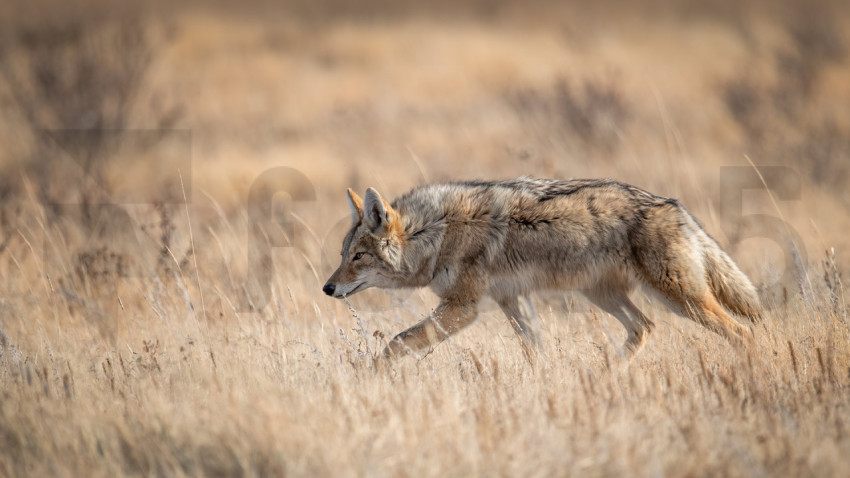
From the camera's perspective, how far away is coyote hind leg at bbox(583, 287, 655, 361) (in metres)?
6.07


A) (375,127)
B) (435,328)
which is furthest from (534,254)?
(375,127)

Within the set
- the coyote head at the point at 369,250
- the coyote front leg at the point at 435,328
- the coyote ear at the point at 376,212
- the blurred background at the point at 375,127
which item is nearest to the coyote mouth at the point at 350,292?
the coyote head at the point at 369,250

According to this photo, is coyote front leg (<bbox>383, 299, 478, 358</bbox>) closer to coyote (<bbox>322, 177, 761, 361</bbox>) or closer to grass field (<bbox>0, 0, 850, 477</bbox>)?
coyote (<bbox>322, 177, 761, 361</bbox>)

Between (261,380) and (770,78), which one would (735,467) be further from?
A: (770,78)

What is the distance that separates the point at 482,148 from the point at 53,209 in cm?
820

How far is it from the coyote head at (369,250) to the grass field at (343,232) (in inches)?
14.2

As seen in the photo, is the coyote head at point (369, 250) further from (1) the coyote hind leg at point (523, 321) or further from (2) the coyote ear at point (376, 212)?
(1) the coyote hind leg at point (523, 321)

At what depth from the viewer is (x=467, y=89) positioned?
20.5 meters

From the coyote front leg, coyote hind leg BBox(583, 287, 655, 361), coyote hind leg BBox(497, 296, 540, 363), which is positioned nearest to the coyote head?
the coyote front leg

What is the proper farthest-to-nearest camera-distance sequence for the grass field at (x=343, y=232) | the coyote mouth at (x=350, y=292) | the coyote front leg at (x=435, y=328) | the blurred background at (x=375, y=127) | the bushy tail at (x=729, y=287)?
the blurred background at (x=375, y=127) → the coyote mouth at (x=350, y=292) → the bushy tail at (x=729, y=287) → the coyote front leg at (x=435, y=328) → the grass field at (x=343, y=232)

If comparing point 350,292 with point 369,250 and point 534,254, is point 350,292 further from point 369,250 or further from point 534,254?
point 534,254

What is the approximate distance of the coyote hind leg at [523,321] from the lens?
5809 millimetres

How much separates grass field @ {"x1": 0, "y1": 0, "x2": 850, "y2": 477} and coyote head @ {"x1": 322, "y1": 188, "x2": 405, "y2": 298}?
1.18 feet

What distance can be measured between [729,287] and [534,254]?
1452 mm
